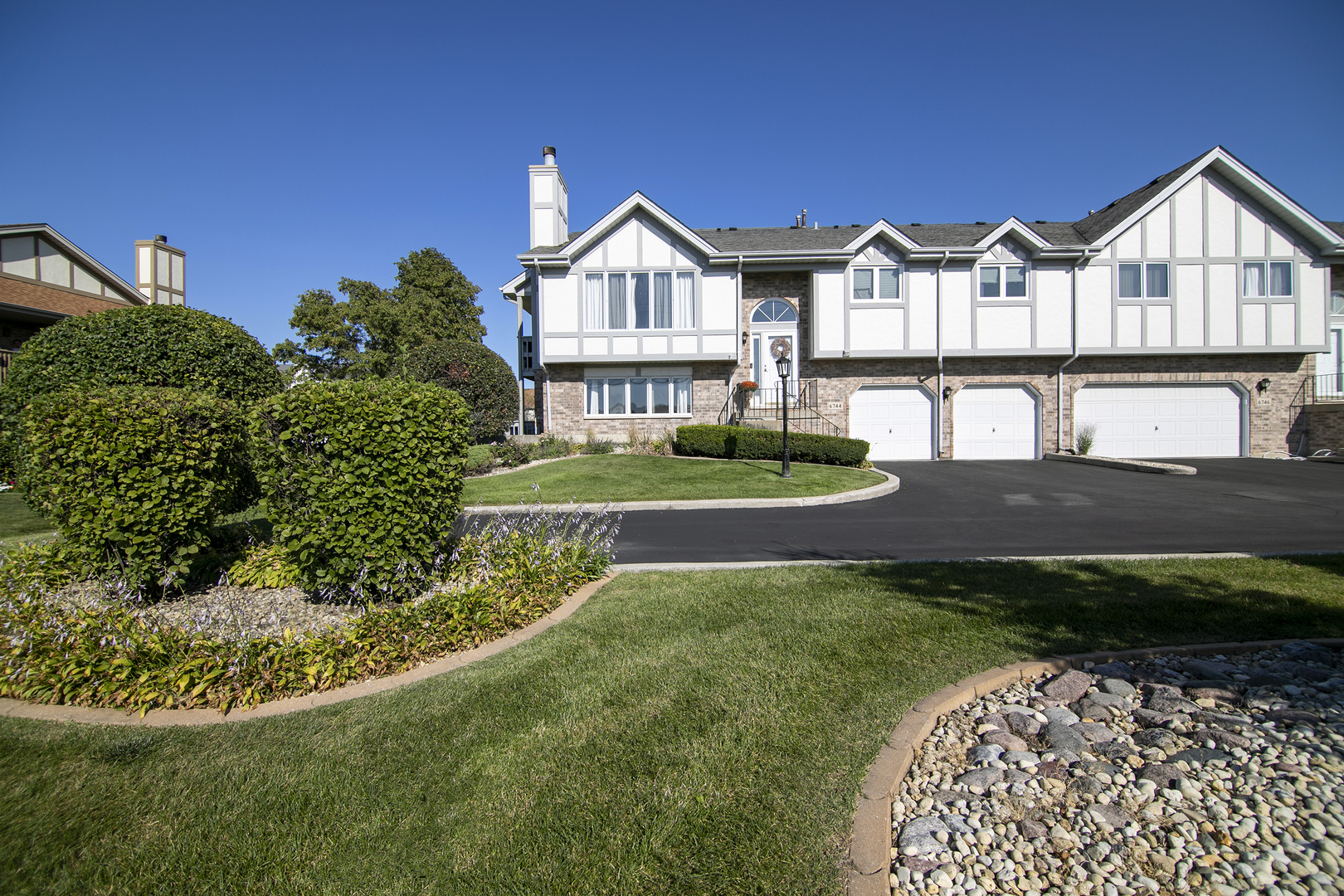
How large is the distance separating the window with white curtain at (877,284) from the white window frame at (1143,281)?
7134mm

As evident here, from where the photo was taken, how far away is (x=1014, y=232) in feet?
67.6

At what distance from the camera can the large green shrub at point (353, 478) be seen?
4914 mm

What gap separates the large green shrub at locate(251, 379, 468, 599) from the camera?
491cm

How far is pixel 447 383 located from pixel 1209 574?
66.1ft

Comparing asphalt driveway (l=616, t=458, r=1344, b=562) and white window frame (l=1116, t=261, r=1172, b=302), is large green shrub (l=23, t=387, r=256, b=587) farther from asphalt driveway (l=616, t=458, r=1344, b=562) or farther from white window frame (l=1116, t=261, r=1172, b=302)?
white window frame (l=1116, t=261, r=1172, b=302)

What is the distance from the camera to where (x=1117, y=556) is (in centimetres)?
682

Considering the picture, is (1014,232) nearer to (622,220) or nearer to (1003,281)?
(1003,281)

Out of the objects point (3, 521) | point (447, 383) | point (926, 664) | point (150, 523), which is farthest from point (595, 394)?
point (926, 664)

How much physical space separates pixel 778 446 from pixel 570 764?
13.8m

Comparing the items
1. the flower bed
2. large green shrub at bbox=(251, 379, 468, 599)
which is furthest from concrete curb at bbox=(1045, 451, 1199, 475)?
large green shrub at bbox=(251, 379, 468, 599)

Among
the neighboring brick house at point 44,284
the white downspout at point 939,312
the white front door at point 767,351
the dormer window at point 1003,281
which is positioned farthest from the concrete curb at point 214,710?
the dormer window at point 1003,281

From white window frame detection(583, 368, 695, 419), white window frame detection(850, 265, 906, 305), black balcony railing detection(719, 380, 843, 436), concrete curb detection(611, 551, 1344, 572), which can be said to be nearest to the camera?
concrete curb detection(611, 551, 1344, 572)

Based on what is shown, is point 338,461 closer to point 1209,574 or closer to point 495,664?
point 495,664

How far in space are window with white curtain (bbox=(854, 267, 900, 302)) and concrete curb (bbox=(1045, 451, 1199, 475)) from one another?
7.44 m
